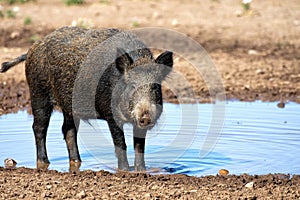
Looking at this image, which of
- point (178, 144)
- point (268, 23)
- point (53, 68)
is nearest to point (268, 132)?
point (178, 144)

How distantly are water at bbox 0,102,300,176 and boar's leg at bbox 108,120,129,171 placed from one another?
251mm

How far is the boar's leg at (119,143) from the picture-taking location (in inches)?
313

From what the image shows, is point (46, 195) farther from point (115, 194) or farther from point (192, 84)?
point (192, 84)

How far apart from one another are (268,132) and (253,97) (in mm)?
2481

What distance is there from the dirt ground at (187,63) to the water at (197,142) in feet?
2.59

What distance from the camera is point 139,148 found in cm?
811

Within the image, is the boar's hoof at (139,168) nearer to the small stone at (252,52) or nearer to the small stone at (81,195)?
the small stone at (81,195)

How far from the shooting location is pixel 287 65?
47.7 feet

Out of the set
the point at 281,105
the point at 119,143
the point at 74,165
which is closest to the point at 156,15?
the point at 281,105

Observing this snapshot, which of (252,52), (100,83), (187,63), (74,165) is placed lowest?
(74,165)

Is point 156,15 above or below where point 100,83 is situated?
above

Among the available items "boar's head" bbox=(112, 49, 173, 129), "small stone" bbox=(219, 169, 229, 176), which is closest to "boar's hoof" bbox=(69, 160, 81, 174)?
"boar's head" bbox=(112, 49, 173, 129)

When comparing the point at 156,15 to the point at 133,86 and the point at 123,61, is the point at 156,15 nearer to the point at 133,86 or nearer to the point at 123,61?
the point at 123,61

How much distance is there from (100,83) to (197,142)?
220 centimetres
